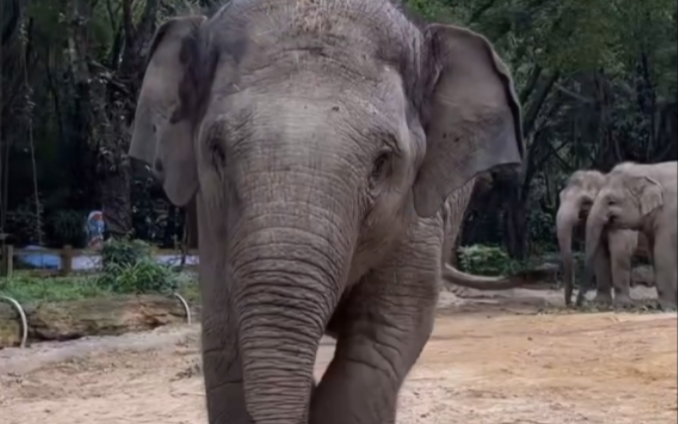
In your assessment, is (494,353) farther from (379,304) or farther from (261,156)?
(261,156)

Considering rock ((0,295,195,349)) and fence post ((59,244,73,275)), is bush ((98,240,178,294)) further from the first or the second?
fence post ((59,244,73,275))

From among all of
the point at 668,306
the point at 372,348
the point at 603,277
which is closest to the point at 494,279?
the point at 603,277

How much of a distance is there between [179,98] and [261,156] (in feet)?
1.54

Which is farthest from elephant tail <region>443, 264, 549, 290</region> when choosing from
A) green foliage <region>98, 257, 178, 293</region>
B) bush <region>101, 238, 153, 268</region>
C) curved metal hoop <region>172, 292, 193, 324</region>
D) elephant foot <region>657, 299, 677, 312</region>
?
elephant foot <region>657, 299, 677, 312</region>

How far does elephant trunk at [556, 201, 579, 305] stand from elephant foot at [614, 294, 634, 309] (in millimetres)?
682

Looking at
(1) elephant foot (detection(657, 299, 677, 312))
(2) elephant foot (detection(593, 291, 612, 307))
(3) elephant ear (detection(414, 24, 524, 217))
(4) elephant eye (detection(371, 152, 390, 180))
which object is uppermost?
(3) elephant ear (detection(414, 24, 524, 217))

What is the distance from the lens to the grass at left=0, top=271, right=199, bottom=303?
28.7 ft

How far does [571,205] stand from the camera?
10055 mm

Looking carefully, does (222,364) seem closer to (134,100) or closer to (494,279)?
(494,279)

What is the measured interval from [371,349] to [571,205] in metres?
7.40

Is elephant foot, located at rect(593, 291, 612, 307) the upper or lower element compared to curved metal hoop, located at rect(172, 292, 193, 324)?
lower

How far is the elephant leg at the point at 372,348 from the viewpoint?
283 centimetres

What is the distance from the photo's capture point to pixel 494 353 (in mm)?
7238

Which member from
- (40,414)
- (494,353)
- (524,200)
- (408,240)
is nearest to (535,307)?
(524,200)
